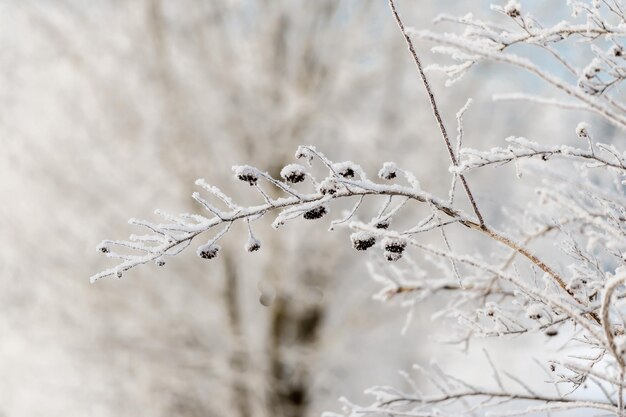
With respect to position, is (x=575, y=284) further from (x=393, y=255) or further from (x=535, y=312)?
(x=393, y=255)

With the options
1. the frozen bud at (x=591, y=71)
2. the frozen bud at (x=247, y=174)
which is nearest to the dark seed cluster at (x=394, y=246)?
the frozen bud at (x=247, y=174)

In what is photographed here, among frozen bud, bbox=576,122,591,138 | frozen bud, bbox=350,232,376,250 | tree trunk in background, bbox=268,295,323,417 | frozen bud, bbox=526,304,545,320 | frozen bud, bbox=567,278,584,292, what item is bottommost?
frozen bud, bbox=526,304,545,320

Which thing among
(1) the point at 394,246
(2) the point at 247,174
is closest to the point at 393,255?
(1) the point at 394,246

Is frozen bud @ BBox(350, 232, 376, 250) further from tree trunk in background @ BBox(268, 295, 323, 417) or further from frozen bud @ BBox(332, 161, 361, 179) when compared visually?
tree trunk in background @ BBox(268, 295, 323, 417)

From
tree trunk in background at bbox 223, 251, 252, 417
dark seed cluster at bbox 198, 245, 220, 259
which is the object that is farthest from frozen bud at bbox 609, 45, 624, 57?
tree trunk in background at bbox 223, 251, 252, 417

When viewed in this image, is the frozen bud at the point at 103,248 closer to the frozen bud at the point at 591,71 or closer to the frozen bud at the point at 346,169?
the frozen bud at the point at 346,169

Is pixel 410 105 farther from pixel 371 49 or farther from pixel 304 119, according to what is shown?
pixel 304 119
